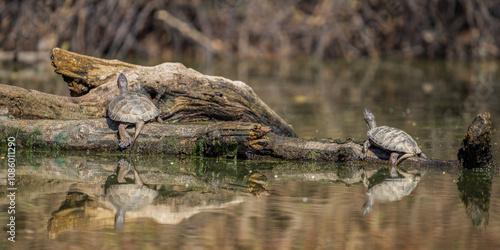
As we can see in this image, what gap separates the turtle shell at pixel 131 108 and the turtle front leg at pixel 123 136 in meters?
0.11

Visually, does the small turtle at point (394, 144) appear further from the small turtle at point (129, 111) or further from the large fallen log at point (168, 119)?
the small turtle at point (129, 111)

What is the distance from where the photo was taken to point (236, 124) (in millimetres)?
6938

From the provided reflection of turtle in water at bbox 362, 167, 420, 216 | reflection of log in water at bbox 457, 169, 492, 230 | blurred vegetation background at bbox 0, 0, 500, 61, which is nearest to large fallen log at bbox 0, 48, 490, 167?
reflection of log in water at bbox 457, 169, 492, 230

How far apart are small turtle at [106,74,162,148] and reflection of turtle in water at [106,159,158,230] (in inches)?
33.4

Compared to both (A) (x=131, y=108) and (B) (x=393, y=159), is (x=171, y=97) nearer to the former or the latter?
(A) (x=131, y=108)

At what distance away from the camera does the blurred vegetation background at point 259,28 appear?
71.3 feet

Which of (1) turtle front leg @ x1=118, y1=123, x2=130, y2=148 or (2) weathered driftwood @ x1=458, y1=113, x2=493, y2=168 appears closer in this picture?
(2) weathered driftwood @ x1=458, y1=113, x2=493, y2=168

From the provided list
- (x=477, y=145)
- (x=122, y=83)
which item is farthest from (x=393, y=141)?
(x=122, y=83)

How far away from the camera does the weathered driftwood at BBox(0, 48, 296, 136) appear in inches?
310

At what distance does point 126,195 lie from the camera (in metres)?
5.66

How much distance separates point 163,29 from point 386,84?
10.6m

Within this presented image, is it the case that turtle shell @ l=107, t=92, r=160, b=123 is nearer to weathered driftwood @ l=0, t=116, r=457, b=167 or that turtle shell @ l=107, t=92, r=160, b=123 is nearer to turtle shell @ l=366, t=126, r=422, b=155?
weathered driftwood @ l=0, t=116, r=457, b=167

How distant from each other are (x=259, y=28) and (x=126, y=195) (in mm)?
18806

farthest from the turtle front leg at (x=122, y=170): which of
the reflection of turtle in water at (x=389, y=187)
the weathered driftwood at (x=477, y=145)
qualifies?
the weathered driftwood at (x=477, y=145)
